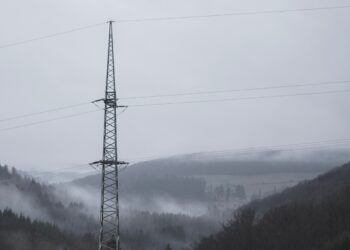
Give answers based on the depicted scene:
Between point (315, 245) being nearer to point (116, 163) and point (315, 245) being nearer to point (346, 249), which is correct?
point (346, 249)

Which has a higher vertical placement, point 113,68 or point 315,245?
point 113,68

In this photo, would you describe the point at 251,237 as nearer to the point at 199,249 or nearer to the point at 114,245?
the point at 199,249

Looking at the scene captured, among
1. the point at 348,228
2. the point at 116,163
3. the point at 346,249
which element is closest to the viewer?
the point at 116,163

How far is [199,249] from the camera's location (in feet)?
632

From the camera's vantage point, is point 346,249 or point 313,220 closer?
point 346,249

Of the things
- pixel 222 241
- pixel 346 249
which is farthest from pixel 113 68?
pixel 222 241

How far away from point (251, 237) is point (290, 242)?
12179 mm

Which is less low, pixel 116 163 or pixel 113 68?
pixel 113 68

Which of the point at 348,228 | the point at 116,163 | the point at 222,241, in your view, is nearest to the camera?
the point at 116,163

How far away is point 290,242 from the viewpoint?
18375cm

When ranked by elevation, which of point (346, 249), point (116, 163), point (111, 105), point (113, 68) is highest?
point (113, 68)

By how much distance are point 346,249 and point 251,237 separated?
77044 millimetres

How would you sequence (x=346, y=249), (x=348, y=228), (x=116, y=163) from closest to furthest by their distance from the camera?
(x=116, y=163) < (x=346, y=249) < (x=348, y=228)

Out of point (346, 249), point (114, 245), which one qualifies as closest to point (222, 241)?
point (346, 249)
